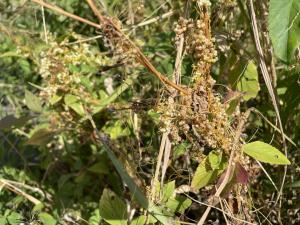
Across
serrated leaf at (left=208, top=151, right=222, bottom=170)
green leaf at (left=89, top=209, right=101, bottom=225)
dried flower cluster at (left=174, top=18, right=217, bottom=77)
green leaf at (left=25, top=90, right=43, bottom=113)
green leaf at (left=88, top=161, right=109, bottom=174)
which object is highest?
dried flower cluster at (left=174, top=18, right=217, bottom=77)

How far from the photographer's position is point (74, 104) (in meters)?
1.41

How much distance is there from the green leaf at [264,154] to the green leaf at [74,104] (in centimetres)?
60

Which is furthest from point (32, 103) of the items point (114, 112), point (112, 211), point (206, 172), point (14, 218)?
point (206, 172)

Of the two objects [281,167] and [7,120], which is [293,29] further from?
[7,120]

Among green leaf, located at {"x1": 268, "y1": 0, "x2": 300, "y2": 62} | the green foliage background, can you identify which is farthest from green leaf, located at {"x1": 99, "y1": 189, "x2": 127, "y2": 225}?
green leaf, located at {"x1": 268, "y1": 0, "x2": 300, "y2": 62}

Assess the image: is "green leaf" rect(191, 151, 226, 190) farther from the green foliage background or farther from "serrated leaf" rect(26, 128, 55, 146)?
"serrated leaf" rect(26, 128, 55, 146)

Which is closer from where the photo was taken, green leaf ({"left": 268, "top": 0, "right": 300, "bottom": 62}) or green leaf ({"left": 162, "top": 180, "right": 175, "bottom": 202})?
green leaf ({"left": 268, "top": 0, "right": 300, "bottom": 62})

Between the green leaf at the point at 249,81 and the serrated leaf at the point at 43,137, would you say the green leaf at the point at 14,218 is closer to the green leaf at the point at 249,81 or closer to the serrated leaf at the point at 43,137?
the serrated leaf at the point at 43,137

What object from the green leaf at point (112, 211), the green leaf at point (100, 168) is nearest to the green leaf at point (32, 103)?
the green leaf at point (100, 168)

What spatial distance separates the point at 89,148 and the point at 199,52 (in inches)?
32.3

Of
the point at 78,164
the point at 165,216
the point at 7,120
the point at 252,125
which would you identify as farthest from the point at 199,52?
the point at 78,164

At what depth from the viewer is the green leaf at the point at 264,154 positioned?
91 cm

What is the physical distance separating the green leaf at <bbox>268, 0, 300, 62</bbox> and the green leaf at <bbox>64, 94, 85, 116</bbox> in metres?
0.66

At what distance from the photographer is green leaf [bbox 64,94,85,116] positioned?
1.40 meters
